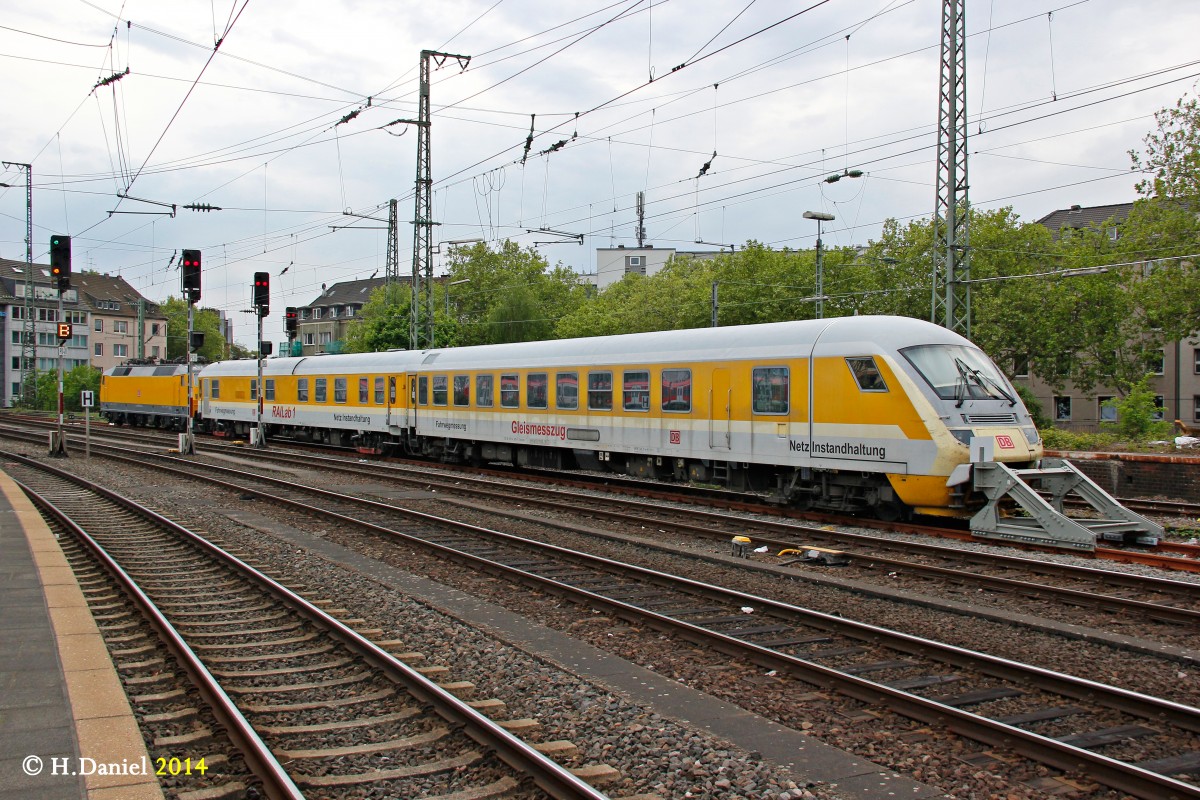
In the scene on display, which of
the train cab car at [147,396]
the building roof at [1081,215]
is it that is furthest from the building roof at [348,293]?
the building roof at [1081,215]

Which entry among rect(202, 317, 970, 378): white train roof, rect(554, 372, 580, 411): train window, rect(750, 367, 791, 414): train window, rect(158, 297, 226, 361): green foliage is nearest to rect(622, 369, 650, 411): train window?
rect(202, 317, 970, 378): white train roof

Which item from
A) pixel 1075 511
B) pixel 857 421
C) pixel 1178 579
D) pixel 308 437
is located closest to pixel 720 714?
pixel 1178 579

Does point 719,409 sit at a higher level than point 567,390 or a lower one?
lower

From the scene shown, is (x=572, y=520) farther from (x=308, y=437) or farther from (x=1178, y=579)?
(x=308, y=437)

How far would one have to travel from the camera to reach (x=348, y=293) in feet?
369

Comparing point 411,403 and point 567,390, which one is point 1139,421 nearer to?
point 567,390

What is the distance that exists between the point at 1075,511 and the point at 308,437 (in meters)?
26.1

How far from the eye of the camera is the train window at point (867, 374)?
45.4ft

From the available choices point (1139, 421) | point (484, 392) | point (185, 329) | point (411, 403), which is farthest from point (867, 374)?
point (185, 329)

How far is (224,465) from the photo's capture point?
26.5 meters

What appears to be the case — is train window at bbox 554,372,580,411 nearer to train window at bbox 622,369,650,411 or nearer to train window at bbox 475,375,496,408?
train window at bbox 622,369,650,411

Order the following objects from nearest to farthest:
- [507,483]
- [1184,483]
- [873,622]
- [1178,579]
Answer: [873,622] < [1178,579] < [1184,483] < [507,483]

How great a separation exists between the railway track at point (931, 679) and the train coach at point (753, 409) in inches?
198

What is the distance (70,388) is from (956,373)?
212ft
